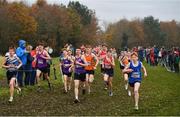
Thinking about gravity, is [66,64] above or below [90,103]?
above

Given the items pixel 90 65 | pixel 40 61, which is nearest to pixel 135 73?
pixel 90 65

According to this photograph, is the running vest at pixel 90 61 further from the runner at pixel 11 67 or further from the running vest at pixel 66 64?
the runner at pixel 11 67

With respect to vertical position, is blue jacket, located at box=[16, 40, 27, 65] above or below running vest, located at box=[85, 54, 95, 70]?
above

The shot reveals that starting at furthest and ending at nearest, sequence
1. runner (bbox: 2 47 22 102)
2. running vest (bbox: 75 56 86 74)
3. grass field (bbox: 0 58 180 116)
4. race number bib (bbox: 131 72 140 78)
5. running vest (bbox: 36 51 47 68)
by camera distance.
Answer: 1. running vest (bbox: 36 51 47 68)
2. running vest (bbox: 75 56 86 74)
3. runner (bbox: 2 47 22 102)
4. race number bib (bbox: 131 72 140 78)
5. grass field (bbox: 0 58 180 116)

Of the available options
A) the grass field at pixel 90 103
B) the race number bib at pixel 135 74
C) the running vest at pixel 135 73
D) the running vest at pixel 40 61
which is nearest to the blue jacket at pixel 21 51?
the running vest at pixel 40 61

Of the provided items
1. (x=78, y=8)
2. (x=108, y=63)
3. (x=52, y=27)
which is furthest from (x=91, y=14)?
(x=108, y=63)

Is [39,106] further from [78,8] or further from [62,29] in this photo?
[78,8]

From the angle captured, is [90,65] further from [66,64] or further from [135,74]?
[135,74]

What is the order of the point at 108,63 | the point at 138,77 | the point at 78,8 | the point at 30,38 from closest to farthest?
1. the point at 138,77
2. the point at 108,63
3. the point at 30,38
4. the point at 78,8

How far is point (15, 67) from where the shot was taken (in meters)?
19.3

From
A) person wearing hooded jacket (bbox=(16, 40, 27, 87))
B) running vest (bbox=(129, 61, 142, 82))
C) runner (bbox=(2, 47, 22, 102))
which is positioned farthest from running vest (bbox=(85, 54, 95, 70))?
running vest (bbox=(129, 61, 142, 82))

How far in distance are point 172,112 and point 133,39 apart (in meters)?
122

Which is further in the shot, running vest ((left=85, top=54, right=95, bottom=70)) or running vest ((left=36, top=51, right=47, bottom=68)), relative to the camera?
running vest ((left=85, top=54, right=95, bottom=70))

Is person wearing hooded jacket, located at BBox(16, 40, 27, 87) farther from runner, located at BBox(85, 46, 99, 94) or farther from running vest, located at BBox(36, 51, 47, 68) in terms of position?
runner, located at BBox(85, 46, 99, 94)
